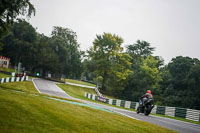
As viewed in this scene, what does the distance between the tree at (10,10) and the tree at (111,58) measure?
37.0 metres

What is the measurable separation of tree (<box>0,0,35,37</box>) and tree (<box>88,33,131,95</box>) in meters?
37.0

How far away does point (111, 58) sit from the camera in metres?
55.2

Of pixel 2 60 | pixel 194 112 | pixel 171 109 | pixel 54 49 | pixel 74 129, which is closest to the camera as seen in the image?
pixel 74 129

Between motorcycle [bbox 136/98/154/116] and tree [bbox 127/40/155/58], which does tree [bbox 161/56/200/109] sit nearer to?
tree [bbox 127/40/155/58]

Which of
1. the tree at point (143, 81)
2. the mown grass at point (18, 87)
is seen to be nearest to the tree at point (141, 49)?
the tree at point (143, 81)

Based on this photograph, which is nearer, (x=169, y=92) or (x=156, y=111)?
(x=156, y=111)

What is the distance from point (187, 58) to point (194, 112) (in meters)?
41.2

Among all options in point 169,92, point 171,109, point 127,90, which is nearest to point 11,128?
point 171,109

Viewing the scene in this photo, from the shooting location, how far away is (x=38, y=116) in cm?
536

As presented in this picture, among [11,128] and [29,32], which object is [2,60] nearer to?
[29,32]

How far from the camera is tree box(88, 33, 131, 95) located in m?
53.3

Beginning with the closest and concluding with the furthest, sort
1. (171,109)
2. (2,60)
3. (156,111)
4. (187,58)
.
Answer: (171,109) < (156,111) < (2,60) < (187,58)

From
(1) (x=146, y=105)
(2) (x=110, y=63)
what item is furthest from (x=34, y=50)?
(1) (x=146, y=105)

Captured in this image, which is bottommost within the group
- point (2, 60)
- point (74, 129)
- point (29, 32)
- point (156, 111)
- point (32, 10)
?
point (156, 111)
